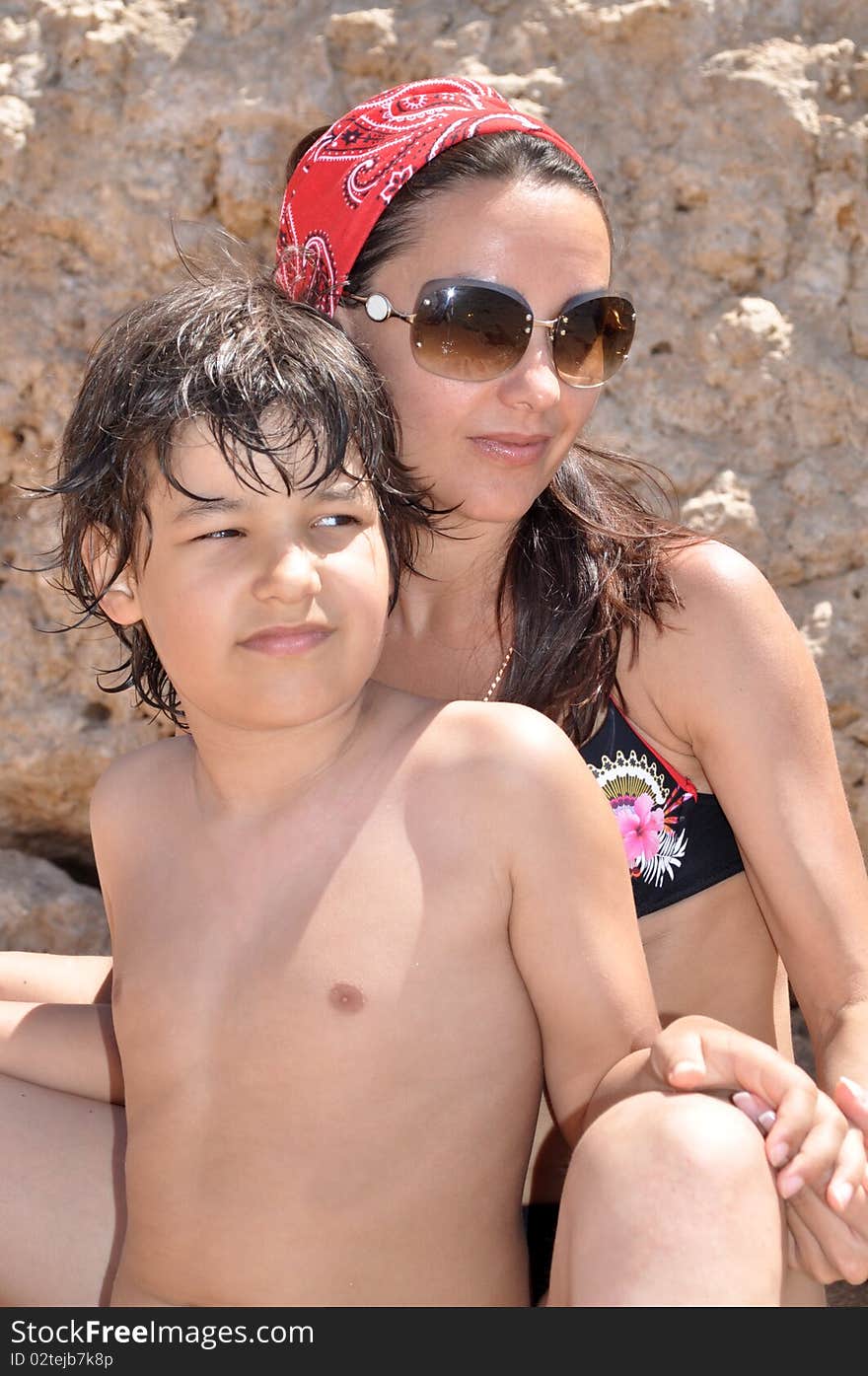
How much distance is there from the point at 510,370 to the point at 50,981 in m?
1.25

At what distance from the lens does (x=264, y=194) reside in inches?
123

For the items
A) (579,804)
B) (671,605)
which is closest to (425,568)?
(671,605)

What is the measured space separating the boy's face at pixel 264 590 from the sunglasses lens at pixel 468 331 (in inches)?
13.4

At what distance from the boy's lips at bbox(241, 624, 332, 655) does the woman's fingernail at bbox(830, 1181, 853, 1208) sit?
2.61 feet

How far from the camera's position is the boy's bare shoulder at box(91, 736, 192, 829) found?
2.08 metres

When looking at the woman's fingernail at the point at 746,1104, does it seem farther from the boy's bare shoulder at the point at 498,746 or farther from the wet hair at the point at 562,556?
the wet hair at the point at 562,556

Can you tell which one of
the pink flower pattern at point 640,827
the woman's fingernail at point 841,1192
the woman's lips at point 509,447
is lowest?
the pink flower pattern at point 640,827

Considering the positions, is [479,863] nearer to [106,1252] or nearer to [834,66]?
[106,1252]

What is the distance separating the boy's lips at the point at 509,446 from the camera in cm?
212

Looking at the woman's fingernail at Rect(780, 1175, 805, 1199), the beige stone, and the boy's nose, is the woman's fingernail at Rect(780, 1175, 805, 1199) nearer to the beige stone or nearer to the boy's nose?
the boy's nose

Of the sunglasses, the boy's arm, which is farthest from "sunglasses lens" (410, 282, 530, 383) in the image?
the boy's arm

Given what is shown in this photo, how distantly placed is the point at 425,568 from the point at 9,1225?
3.72 feet

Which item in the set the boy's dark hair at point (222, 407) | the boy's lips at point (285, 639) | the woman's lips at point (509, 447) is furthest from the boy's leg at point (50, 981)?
the woman's lips at point (509, 447)

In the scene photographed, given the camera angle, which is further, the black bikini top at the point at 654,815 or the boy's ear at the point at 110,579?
the black bikini top at the point at 654,815
